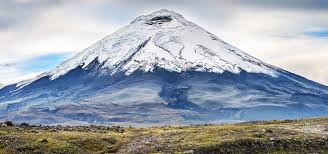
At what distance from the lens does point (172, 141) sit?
192 ft

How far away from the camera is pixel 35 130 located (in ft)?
217

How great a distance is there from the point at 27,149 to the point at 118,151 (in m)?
8.29

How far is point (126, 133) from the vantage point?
221 ft

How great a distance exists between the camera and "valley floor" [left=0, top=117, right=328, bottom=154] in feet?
179

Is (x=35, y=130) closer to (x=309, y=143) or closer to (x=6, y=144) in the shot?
(x=6, y=144)

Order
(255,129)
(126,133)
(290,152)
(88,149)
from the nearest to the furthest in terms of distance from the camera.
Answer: (290,152) → (88,149) → (255,129) → (126,133)

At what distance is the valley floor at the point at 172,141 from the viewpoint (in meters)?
54.7

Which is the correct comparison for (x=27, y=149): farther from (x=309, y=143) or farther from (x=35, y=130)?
(x=309, y=143)

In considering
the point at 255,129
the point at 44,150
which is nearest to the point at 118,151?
the point at 44,150

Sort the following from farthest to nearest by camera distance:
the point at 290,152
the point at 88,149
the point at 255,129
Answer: the point at 255,129 < the point at 88,149 < the point at 290,152

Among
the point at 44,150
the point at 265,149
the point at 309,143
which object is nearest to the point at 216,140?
the point at 265,149

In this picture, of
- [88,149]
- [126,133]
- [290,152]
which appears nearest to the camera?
[290,152]

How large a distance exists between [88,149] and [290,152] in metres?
18.6

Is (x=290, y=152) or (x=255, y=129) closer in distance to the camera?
(x=290, y=152)
